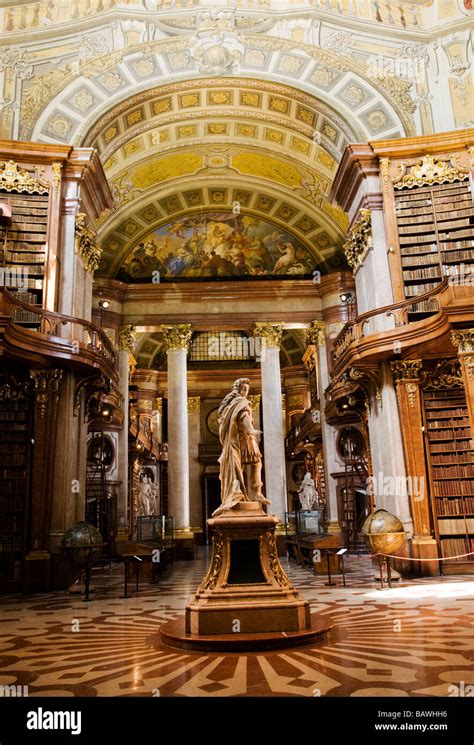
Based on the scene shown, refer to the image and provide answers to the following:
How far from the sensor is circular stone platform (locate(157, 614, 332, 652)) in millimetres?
5062

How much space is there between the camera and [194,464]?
83.6 ft

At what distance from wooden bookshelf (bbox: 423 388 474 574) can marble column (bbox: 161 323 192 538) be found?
7798 mm

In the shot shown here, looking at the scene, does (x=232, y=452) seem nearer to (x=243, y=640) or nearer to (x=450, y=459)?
(x=243, y=640)

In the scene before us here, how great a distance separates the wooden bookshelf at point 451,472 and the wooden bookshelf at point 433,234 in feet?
5.67

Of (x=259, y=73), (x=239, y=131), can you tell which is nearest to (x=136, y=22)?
(x=259, y=73)

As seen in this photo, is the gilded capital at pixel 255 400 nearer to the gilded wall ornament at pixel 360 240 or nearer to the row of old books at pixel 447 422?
the gilded wall ornament at pixel 360 240

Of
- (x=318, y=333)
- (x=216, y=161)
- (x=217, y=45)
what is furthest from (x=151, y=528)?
(x=217, y=45)

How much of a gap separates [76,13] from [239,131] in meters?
4.93

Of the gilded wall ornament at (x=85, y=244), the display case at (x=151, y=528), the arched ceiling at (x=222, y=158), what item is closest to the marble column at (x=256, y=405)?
the arched ceiling at (x=222, y=158)

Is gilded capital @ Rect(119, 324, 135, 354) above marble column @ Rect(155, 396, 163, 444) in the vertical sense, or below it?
above

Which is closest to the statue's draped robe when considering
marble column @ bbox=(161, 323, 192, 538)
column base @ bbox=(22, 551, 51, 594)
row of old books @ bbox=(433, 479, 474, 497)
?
column base @ bbox=(22, 551, 51, 594)

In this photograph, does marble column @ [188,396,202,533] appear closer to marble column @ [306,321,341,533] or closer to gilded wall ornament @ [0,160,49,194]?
marble column @ [306,321,341,533]

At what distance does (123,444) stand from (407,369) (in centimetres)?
944
